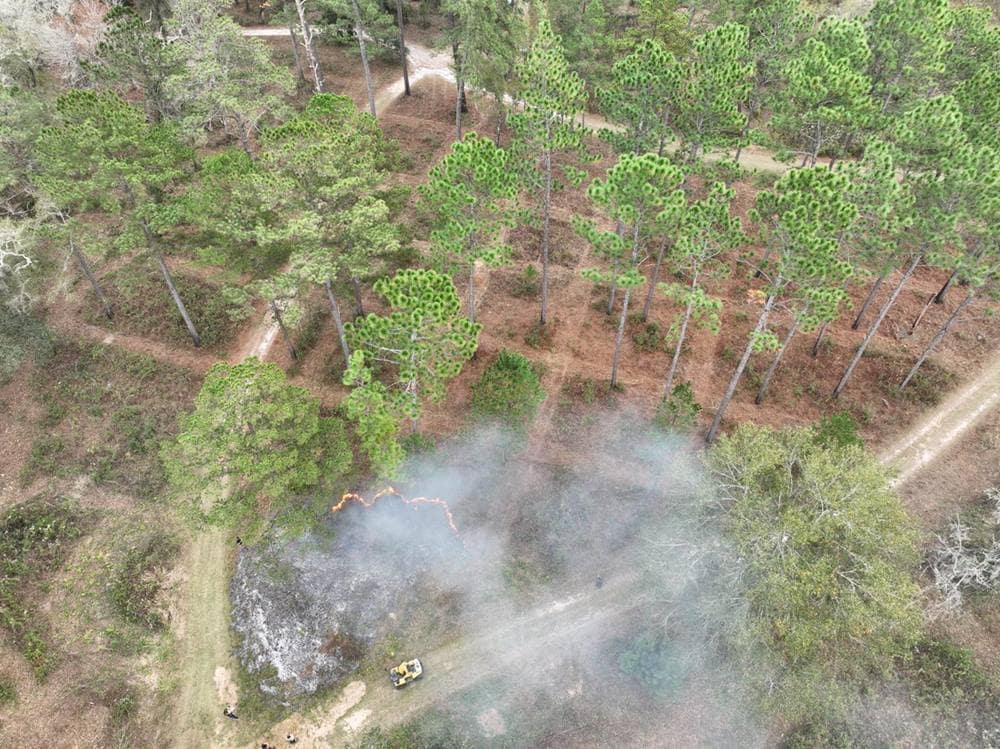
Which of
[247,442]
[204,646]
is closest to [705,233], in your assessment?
[247,442]

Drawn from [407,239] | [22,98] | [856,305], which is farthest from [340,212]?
[856,305]

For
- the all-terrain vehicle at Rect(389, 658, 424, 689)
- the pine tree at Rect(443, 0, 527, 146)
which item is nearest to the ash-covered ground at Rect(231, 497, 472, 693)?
the all-terrain vehicle at Rect(389, 658, 424, 689)

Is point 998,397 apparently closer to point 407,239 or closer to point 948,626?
point 948,626

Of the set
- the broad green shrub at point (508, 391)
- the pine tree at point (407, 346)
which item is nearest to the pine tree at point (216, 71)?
the pine tree at point (407, 346)

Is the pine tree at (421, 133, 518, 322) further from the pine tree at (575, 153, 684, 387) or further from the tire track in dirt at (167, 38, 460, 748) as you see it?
the tire track in dirt at (167, 38, 460, 748)

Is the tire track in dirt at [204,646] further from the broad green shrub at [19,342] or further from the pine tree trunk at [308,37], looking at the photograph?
the pine tree trunk at [308,37]

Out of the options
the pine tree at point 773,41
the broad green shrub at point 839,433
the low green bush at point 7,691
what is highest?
the pine tree at point 773,41

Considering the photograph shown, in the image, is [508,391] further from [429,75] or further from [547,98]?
[429,75]
